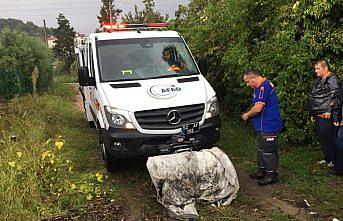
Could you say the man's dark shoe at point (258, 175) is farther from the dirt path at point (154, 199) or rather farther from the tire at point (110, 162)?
the tire at point (110, 162)

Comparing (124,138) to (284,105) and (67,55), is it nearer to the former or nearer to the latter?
(284,105)

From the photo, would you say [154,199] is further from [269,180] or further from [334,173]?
[334,173]

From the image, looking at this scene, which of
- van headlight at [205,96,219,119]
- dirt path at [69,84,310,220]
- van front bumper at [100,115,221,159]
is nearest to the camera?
dirt path at [69,84,310,220]

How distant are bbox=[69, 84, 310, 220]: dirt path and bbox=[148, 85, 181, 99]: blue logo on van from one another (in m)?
1.33

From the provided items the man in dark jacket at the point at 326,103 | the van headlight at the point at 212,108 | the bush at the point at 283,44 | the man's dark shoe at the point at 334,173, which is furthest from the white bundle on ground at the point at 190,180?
the bush at the point at 283,44

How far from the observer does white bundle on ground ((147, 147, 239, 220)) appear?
4.66 metres

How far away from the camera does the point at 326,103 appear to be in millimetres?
5750

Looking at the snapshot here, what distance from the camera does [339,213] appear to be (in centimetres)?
454

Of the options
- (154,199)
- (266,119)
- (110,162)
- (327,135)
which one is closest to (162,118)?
(154,199)

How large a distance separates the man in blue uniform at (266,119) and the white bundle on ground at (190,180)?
0.80 metres

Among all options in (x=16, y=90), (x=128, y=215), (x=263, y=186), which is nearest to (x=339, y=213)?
(x=263, y=186)

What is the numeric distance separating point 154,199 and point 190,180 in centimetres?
74

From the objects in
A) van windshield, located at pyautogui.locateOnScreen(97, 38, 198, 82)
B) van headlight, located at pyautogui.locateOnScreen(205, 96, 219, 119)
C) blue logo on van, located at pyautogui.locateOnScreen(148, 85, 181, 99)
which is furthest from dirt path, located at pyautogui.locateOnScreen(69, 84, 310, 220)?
van windshield, located at pyautogui.locateOnScreen(97, 38, 198, 82)

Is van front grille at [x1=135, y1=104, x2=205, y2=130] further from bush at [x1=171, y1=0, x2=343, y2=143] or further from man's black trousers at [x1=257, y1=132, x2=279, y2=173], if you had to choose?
bush at [x1=171, y1=0, x2=343, y2=143]
